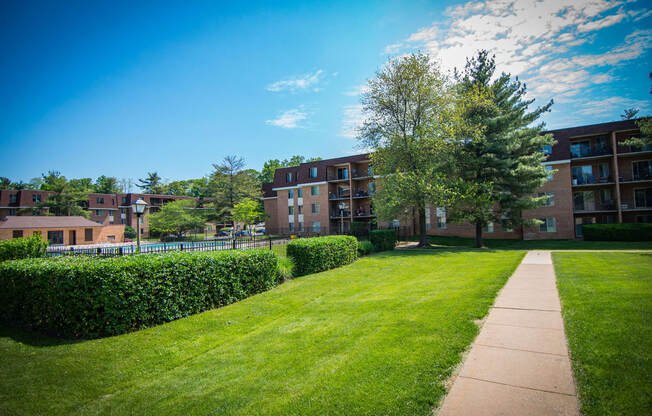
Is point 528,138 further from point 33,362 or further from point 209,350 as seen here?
point 33,362

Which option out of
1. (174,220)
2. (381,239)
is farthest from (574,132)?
(174,220)

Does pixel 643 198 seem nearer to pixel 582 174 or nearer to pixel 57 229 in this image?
pixel 582 174

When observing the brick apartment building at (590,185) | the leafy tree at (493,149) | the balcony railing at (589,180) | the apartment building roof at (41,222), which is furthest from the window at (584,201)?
the apartment building roof at (41,222)

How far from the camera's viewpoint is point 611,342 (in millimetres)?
4020

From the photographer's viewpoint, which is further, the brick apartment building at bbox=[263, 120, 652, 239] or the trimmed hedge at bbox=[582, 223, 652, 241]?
the brick apartment building at bbox=[263, 120, 652, 239]

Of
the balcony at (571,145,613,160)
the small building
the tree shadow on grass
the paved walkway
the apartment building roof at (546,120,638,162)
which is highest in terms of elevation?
the apartment building roof at (546,120,638,162)

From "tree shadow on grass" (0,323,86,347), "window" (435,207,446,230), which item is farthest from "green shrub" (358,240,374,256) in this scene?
"window" (435,207,446,230)

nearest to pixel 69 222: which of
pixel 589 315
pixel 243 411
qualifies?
pixel 243 411

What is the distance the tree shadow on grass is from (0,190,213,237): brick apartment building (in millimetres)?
45296

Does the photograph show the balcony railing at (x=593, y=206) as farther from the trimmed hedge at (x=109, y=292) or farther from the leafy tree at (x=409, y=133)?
the trimmed hedge at (x=109, y=292)

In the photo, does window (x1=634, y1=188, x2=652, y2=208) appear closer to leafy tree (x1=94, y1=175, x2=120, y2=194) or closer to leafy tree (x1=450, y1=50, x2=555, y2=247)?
Result: leafy tree (x1=450, y1=50, x2=555, y2=247)

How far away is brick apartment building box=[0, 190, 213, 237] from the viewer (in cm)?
5106

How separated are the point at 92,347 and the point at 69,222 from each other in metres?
46.8

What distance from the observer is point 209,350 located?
556 centimetres
